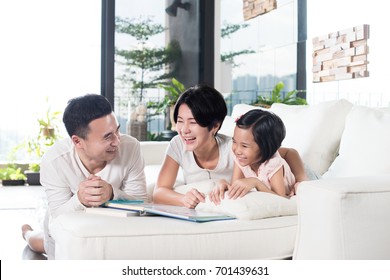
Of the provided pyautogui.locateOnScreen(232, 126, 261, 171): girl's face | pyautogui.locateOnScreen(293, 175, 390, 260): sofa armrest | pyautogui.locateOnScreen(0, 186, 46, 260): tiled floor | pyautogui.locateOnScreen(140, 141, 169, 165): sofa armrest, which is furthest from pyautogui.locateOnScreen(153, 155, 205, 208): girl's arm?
pyautogui.locateOnScreen(140, 141, 169, 165): sofa armrest

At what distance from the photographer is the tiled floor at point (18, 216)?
3365 millimetres

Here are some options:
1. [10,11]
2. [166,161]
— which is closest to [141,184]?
[166,161]

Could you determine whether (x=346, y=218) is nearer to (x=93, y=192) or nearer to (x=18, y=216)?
(x=93, y=192)

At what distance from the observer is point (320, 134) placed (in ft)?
9.37

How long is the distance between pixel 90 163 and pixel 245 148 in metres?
0.64

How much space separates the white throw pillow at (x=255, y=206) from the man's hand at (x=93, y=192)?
374 mm

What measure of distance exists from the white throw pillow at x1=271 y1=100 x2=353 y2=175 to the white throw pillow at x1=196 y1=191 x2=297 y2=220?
0.66 m

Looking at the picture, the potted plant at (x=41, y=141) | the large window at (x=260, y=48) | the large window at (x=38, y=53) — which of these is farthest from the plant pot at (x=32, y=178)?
the large window at (x=260, y=48)

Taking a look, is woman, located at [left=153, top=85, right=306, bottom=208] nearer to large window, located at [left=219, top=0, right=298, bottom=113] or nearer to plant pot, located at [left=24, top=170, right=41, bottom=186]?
plant pot, located at [left=24, top=170, right=41, bottom=186]

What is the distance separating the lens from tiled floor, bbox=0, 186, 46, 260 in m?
3.37

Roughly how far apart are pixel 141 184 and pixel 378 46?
147 inches

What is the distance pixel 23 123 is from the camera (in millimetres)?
7461

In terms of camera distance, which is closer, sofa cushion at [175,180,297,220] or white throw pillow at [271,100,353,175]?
sofa cushion at [175,180,297,220]

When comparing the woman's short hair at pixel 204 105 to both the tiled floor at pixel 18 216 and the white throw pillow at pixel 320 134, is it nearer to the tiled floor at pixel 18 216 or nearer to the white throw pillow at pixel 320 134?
the white throw pillow at pixel 320 134
